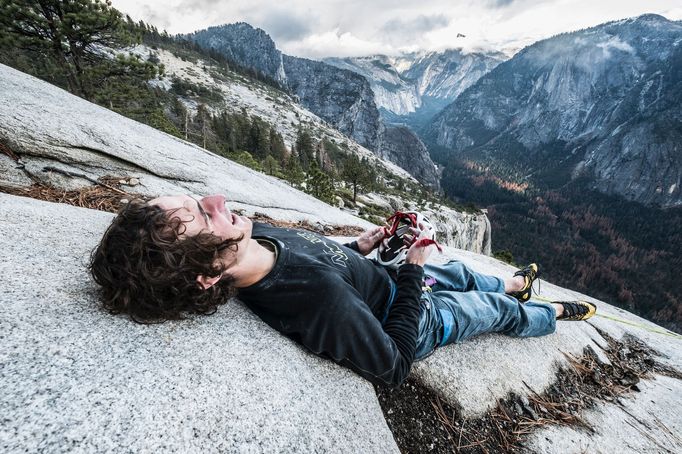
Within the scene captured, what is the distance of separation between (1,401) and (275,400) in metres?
1.30

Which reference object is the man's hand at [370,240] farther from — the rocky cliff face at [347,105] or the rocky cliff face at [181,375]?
the rocky cliff face at [347,105]

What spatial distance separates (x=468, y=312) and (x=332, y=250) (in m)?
1.79

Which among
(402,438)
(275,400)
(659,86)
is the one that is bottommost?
(402,438)

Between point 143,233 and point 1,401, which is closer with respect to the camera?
point 1,401

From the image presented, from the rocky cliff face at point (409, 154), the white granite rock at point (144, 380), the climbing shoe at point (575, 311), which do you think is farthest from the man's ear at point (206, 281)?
the rocky cliff face at point (409, 154)

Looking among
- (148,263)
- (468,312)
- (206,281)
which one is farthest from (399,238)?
(148,263)

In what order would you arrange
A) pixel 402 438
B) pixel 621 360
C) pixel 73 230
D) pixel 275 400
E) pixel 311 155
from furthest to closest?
1. pixel 311 155
2. pixel 621 360
3. pixel 73 230
4. pixel 402 438
5. pixel 275 400

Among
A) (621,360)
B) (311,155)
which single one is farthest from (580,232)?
(621,360)

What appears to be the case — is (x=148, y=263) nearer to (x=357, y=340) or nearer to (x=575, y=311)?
(x=357, y=340)

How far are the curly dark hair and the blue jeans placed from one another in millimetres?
2182

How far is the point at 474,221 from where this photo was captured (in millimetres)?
73188

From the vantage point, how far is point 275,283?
2.52 m

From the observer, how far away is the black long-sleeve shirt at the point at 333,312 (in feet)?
7.75

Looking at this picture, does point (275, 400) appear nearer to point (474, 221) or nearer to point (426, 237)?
point (426, 237)
